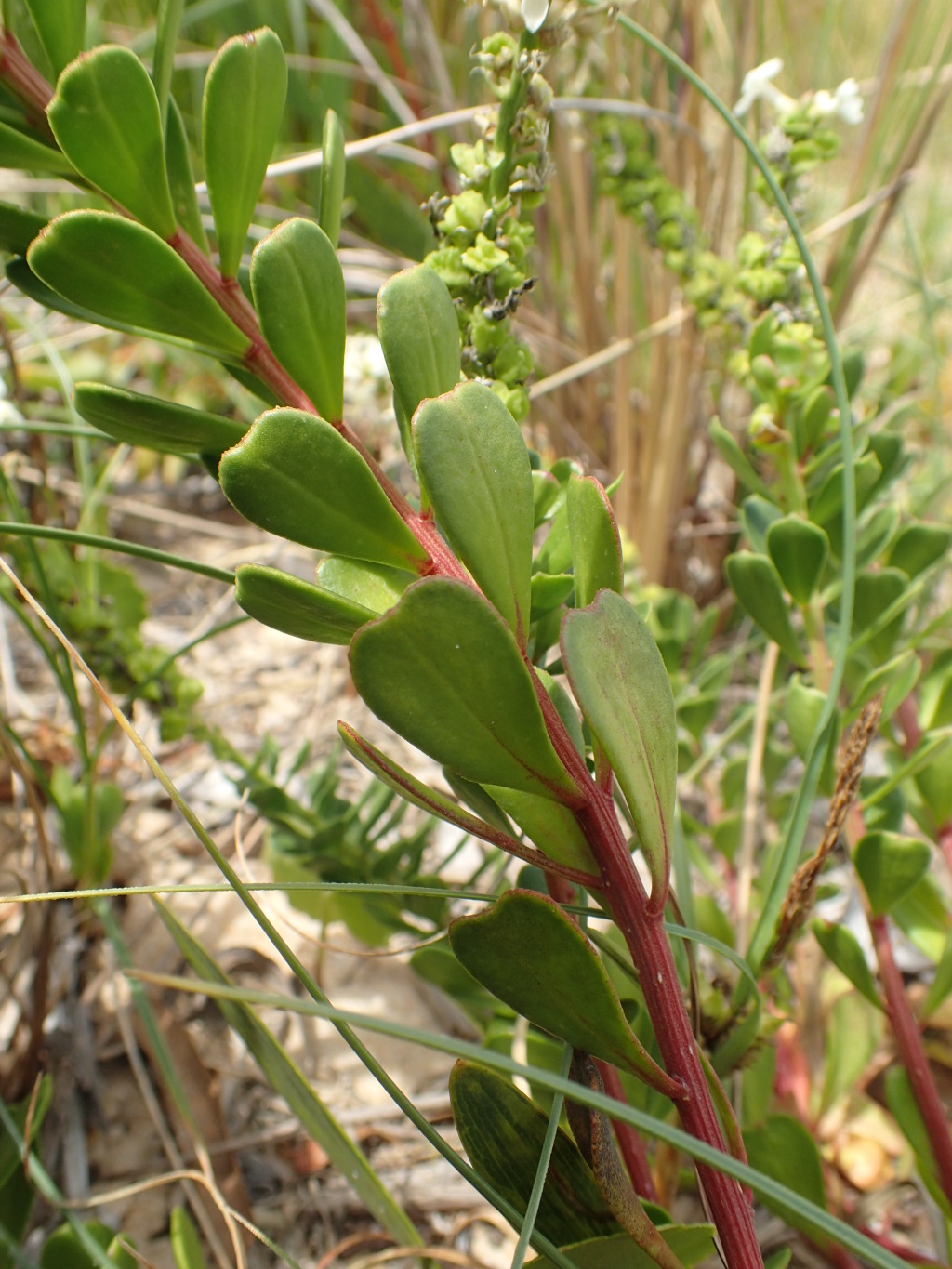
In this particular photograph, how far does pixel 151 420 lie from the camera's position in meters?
0.42

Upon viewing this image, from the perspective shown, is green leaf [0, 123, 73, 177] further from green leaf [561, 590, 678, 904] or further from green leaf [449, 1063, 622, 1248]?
green leaf [449, 1063, 622, 1248]

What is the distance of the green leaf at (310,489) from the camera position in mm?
343

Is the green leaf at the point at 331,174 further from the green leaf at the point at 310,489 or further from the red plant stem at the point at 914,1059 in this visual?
the red plant stem at the point at 914,1059

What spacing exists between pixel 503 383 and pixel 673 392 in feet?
2.56

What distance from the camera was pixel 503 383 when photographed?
1.64ft

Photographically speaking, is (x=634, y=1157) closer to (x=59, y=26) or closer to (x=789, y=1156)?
(x=789, y=1156)

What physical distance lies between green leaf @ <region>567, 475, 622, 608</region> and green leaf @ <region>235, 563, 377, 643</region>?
9 centimetres

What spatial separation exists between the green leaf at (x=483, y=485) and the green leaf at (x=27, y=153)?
0.21 meters

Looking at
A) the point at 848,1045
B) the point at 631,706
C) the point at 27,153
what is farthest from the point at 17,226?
the point at 848,1045

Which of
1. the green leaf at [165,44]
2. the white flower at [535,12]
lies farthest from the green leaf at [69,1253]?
the white flower at [535,12]

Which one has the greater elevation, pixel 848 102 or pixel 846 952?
pixel 848 102

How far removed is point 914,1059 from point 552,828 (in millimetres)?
368

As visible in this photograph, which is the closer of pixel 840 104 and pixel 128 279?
pixel 128 279

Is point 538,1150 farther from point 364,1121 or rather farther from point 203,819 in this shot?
point 203,819
